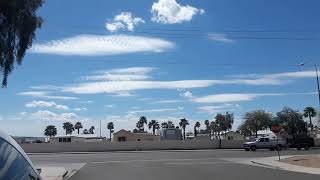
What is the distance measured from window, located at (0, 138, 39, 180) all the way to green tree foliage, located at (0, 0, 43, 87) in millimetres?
14403

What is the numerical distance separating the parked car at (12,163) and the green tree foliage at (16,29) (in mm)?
14367

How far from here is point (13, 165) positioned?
4.24 meters

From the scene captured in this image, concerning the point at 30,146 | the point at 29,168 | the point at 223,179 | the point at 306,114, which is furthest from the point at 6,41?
the point at 306,114

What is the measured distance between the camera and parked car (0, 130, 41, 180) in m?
3.91

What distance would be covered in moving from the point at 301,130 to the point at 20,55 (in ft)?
304

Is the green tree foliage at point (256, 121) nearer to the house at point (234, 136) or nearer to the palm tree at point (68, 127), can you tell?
the house at point (234, 136)

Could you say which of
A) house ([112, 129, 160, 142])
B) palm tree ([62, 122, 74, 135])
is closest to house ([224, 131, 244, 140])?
house ([112, 129, 160, 142])

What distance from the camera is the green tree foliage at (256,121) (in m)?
125

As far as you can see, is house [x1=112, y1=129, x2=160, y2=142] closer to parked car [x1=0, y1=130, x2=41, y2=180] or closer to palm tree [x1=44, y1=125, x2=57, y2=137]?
palm tree [x1=44, y1=125, x2=57, y2=137]

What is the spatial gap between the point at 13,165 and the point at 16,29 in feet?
53.0

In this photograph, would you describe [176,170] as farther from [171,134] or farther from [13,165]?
[171,134]

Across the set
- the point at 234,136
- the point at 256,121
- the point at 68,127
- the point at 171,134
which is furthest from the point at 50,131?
the point at 171,134

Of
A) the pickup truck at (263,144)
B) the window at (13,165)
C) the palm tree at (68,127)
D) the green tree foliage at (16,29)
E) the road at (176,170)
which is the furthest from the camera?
the palm tree at (68,127)

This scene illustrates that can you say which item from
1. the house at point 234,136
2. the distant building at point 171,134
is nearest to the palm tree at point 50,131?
the house at point 234,136
